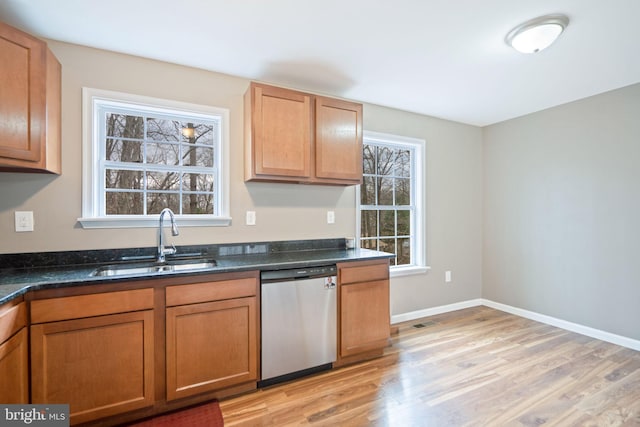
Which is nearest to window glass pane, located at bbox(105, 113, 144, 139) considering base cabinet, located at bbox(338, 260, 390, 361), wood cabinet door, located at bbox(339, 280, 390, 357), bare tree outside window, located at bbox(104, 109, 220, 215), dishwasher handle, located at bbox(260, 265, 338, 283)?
bare tree outside window, located at bbox(104, 109, 220, 215)

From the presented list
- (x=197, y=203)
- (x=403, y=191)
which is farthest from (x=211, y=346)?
(x=403, y=191)

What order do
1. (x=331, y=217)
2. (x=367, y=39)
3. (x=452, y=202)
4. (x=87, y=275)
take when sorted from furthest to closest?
(x=452, y=202)
(x=331, y=217)
(x=367, y=39)
(x=87, y=275)

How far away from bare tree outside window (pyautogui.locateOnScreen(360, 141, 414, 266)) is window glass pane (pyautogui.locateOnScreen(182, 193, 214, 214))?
5.20 ft

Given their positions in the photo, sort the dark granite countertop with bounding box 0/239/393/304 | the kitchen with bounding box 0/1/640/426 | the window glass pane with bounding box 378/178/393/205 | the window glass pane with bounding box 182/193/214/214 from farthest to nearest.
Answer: the window glass pane with bounding box 378/178/393/205 < the window glass pane with bounding box 182/193/214/214 < the kitchen with bounding box 0/1/640/426 < the dark granite countertop with bounding box 0/239/393/304

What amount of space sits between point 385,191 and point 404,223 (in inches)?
18.7

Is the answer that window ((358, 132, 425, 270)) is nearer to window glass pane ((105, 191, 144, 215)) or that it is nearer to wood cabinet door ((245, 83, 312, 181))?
wood cabinet door ((245, 83, 312, 181))

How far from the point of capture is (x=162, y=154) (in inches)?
97.0

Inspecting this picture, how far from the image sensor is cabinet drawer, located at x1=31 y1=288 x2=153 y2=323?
1.55m

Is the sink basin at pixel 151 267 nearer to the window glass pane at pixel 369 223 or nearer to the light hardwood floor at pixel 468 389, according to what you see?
the light hardwood floor at pixel 468 389

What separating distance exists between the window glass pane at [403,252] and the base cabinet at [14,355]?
10.5ft

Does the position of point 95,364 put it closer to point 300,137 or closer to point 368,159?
point 300,137

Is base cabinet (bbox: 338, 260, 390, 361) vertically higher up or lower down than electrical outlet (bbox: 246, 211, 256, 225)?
lower down

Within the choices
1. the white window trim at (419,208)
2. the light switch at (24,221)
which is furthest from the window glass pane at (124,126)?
the white window trim at (419,208)

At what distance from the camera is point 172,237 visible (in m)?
2.36
